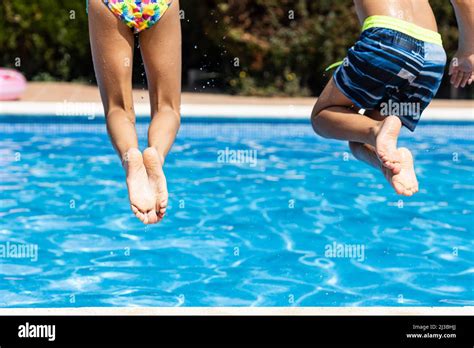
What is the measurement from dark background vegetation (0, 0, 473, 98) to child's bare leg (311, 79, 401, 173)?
9.60 metres

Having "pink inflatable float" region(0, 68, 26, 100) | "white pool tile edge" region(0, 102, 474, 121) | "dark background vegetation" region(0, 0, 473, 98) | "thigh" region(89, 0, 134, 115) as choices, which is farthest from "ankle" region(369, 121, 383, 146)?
"pink inflatable float" region(0, 68, 26, 100)

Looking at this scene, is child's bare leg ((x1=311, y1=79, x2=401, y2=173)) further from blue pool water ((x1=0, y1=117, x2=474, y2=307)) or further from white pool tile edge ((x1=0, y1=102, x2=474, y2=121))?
white pool tile edge ((x1=0, y1=102, x2=474, y2=121))

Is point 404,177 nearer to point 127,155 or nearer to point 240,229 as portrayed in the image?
point 127,155

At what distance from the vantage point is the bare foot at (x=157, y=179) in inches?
162

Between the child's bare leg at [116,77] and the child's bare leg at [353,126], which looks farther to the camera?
the child's bare leg at [116,77]

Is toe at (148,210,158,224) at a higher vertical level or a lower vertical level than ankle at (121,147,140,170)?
lower

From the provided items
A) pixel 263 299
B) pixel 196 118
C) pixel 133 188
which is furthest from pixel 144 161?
pixel 196 118

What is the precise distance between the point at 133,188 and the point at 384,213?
4.84m

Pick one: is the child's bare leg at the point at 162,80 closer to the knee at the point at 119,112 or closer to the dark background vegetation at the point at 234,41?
the knee at the point at 119,112

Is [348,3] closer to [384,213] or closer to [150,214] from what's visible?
[384,213]

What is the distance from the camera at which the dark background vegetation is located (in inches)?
583

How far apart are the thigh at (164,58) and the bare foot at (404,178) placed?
1.21 meters

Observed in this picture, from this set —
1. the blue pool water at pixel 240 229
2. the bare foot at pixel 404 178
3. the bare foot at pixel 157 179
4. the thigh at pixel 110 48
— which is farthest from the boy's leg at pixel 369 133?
the blue pool water at pixel 240 229

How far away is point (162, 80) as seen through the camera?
4.53m
